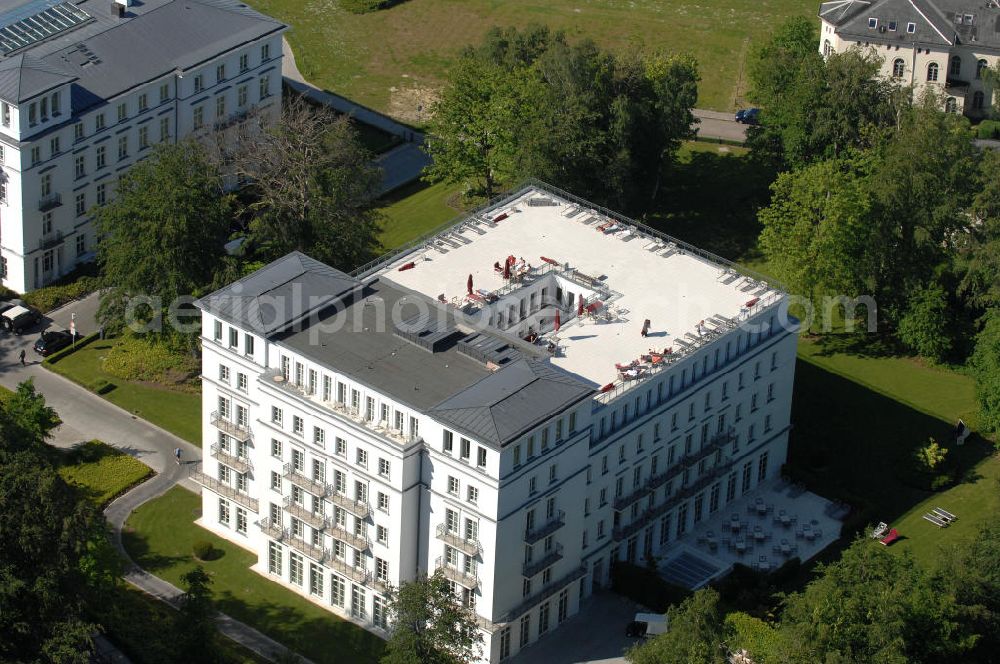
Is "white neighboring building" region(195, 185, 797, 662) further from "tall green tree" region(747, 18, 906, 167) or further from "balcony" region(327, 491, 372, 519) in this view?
"tall green tree" region(747, 18, 906, 167)

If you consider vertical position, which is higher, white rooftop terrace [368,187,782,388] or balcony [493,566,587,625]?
white rooftop terrace [368,187,782,388]

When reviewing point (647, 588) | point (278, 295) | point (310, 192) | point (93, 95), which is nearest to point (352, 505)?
point (278, 295)

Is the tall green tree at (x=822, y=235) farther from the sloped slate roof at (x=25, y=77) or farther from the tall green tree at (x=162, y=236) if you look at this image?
the sloped slate roof at (x=25, y=77)

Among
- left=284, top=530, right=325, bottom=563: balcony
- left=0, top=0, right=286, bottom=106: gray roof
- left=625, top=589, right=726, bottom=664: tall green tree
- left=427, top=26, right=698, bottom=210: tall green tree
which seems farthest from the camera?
left=427, top=26, right=698, bottom=210: tall green tree

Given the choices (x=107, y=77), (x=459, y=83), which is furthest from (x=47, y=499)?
(x=459, y=83)

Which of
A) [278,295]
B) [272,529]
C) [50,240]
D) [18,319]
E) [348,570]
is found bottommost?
[348,570]

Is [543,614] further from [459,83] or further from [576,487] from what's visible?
[459,83]

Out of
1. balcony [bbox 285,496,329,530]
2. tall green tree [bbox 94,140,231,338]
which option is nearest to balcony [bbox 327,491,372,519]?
balcony [bbox 285,496,329,530]

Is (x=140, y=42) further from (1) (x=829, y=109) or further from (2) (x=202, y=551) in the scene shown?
(1) (x=829, y=109)
